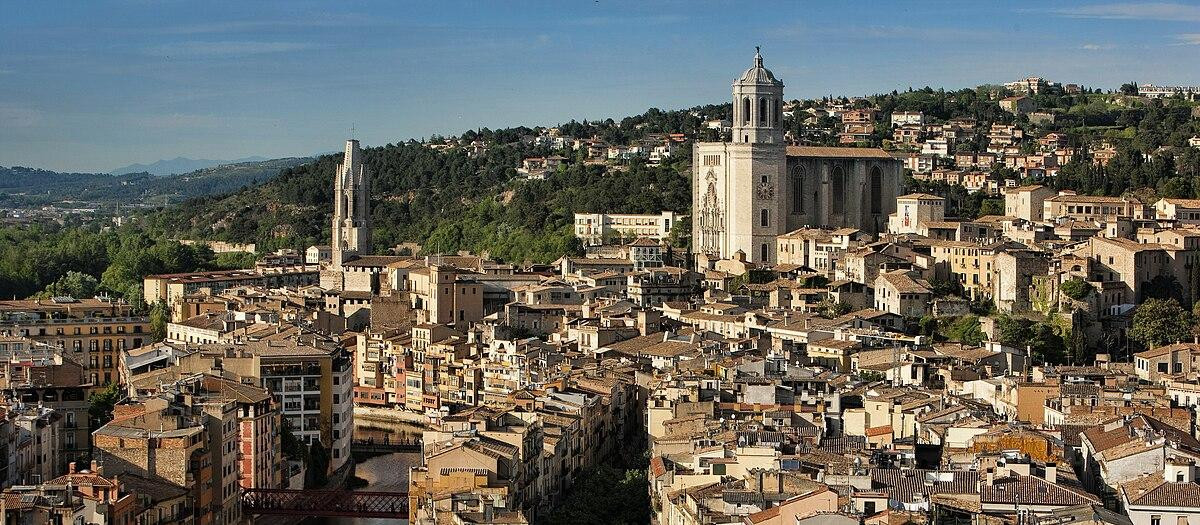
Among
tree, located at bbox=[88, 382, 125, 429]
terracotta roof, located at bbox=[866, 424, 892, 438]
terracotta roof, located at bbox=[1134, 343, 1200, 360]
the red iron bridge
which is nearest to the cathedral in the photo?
terracotta roof, located at bbox=[1134, 343, 1200, 360]

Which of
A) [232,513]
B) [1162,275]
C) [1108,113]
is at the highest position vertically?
[1108,113]

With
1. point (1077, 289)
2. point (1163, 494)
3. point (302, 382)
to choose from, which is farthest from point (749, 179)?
point (1163, 494)

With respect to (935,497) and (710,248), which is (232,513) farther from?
(710,248)

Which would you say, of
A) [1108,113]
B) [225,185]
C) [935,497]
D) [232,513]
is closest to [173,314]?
[232,513]

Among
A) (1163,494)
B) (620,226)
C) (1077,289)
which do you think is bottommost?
(1163,494)

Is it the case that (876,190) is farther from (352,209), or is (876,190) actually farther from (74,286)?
(74,286)

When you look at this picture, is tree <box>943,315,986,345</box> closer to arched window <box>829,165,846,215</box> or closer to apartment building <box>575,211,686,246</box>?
arched window <box>829,165,846,215</box>
